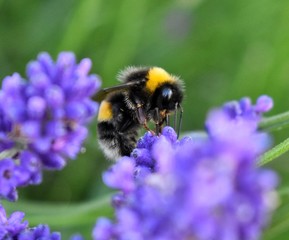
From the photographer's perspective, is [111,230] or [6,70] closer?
[111,230]

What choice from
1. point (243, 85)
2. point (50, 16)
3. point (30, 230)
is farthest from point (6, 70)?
point (30, 230)

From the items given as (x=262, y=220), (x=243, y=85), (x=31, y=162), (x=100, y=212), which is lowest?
(x=262, y=220)

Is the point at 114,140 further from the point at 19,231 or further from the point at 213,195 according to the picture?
the point at 213,195

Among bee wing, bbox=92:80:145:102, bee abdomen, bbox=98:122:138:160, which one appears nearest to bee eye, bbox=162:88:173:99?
bee wing, bbox=92:80:145:102

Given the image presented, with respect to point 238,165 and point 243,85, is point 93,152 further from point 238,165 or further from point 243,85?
point 238,165

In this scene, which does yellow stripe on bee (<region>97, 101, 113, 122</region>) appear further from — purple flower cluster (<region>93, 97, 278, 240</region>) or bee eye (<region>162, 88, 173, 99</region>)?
purple flower cluster (<region>93, 97, 278, 240</region>)

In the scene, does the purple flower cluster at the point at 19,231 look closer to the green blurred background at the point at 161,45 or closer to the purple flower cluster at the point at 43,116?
the purple flower cluster at the point at 43,116
